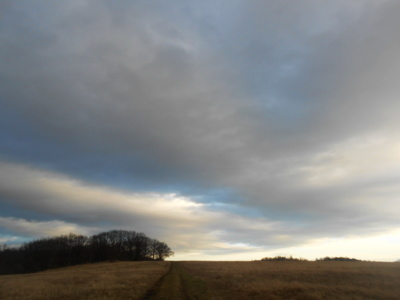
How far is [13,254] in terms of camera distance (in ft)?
491

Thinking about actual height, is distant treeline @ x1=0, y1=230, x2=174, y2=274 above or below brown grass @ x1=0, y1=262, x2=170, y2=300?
above

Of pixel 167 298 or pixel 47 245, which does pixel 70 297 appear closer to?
pixel 167 298

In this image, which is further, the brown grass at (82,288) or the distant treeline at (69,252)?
the distant treeline at (69,252)

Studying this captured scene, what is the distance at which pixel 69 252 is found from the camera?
503ft

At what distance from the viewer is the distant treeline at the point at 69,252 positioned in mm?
135750

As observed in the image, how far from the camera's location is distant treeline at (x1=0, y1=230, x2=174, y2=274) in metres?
136

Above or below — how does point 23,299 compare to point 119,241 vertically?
below

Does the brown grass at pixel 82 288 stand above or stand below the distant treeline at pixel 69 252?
below

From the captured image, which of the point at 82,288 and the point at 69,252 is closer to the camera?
the point at 82,288

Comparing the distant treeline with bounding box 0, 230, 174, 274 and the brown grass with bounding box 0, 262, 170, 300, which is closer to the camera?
the brown grass with bounding box 0, 262, 170, 300

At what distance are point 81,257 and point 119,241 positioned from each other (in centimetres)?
4544

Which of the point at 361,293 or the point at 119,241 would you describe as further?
the point at 119,241

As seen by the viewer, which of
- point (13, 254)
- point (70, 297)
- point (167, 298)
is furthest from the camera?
point (13, 254)

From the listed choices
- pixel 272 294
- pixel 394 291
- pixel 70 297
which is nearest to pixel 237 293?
pixel 272 294
